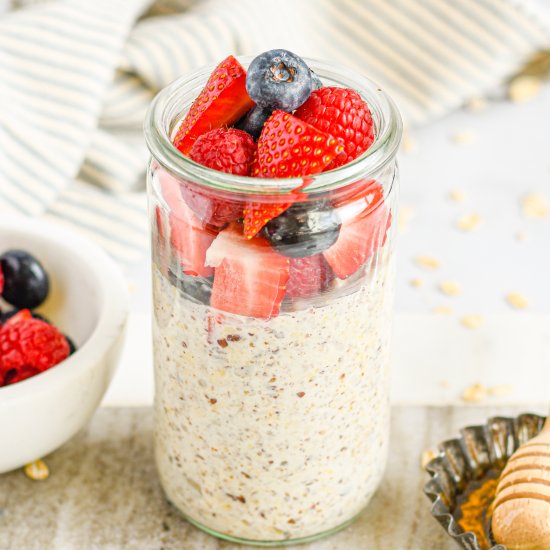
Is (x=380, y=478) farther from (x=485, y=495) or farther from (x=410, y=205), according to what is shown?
(x=410, y=205)

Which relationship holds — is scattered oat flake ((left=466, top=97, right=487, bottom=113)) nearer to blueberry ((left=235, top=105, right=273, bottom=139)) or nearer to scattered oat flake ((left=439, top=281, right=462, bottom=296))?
scattered oat flake ((left=439, top=281, right=462, bottom=296))

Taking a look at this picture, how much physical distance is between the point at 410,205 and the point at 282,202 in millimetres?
697

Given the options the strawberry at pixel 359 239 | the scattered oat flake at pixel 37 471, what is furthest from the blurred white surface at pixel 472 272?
the strawberry at pixel 359 239

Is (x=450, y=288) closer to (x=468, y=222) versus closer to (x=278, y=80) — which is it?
(x=468, y=222)

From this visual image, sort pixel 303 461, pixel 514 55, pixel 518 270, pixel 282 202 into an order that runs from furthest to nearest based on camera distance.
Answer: pixel 514 55 → pixel 518 270 → pixel 303 461 → pixel 282 202

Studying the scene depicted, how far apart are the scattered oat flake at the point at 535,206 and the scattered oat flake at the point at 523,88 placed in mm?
226

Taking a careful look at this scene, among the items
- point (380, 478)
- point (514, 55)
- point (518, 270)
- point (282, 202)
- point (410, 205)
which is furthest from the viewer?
point (514, 55)

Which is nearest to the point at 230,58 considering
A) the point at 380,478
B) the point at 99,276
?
the point at 99,276

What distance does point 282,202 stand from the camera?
734 millimetres

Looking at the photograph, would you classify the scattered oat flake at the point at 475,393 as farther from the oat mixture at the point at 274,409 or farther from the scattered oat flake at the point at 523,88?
the scattered oat flake at the point at 523,88

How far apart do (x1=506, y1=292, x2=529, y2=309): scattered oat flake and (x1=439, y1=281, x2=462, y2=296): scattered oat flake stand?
60 mm

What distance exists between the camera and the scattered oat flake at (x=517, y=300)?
1.25 metres

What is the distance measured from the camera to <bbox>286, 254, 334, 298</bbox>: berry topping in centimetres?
75

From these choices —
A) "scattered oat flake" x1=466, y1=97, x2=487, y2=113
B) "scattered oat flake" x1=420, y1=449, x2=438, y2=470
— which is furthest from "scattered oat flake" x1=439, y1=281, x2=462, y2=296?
"scattered oat flake" x1=466, y1=97, x2=487, y2=113
